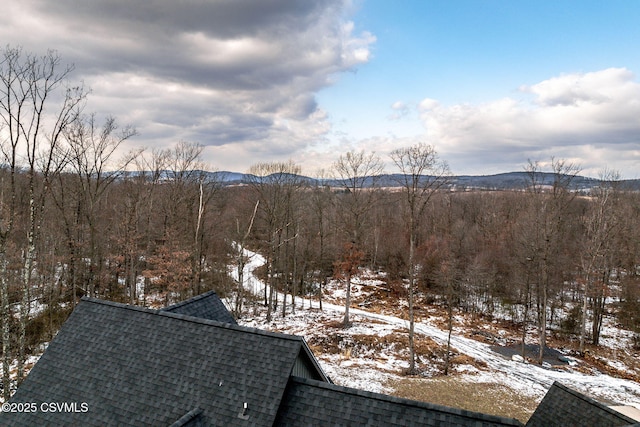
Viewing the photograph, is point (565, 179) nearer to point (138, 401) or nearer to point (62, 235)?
point (138, 401)

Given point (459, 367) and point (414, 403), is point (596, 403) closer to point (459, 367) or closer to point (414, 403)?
point (414, 403)

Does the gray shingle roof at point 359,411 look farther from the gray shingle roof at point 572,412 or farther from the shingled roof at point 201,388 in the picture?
the gray shingle roof at point 572,412

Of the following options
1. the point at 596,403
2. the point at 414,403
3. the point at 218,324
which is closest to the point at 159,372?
the point at 218,324

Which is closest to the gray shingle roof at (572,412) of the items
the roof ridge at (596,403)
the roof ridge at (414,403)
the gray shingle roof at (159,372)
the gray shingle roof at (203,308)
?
the roof ridge at (596,403)

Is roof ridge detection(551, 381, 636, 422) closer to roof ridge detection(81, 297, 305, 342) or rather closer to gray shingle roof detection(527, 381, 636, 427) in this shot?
gray shingle roof detection(527, 381, 636, 427)

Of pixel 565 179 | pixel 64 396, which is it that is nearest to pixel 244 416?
pixel 64 396
